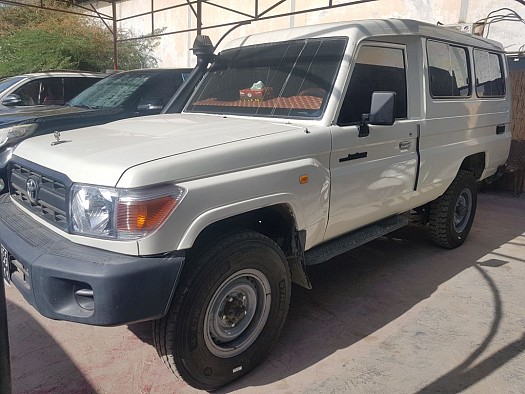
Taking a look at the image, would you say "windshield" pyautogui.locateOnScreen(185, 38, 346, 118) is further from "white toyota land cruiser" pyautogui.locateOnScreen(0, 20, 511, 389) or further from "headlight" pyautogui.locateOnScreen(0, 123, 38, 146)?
"headlight" pyautogui.locateOnScreen(0, 123, 38, 146)

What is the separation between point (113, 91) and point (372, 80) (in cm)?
406

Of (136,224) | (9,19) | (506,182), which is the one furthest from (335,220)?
(9,19)

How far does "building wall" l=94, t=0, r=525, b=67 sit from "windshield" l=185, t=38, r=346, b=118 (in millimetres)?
6874

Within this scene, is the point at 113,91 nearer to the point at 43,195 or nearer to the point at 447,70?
the point at 43,195

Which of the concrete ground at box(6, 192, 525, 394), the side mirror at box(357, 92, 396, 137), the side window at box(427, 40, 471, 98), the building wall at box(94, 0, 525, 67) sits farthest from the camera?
the building wall at box(94, 0, 525, 67)

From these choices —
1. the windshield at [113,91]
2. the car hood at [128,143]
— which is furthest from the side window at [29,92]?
the car hood at [128,143]

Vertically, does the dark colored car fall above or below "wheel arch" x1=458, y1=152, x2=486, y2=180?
above

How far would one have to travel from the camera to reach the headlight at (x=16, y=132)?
4.95m

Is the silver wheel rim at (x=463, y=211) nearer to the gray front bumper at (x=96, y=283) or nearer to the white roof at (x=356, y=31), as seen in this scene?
the white roof at (x=356, y=31)

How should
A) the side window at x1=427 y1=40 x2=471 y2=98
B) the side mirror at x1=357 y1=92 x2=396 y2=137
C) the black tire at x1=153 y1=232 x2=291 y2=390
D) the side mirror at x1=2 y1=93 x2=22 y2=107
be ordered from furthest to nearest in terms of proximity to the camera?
the side mirror at x1=2 y1=93 x2=22 y2=107
the side window at x1=427 y1=40 x2=471 y2=98
the side mirror at x1=357 y1=92 x2=396 y2=137
the black tire at x1=153 y1=232 x2=291 y2=390

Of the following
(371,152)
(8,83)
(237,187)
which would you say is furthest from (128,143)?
(8,83)

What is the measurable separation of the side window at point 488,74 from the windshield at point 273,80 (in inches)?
93.7

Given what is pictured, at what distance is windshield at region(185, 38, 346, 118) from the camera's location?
334 centimetres

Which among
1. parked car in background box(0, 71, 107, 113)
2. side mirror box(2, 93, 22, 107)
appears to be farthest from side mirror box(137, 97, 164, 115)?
parked car in background box(0, 71, 107, 113)
